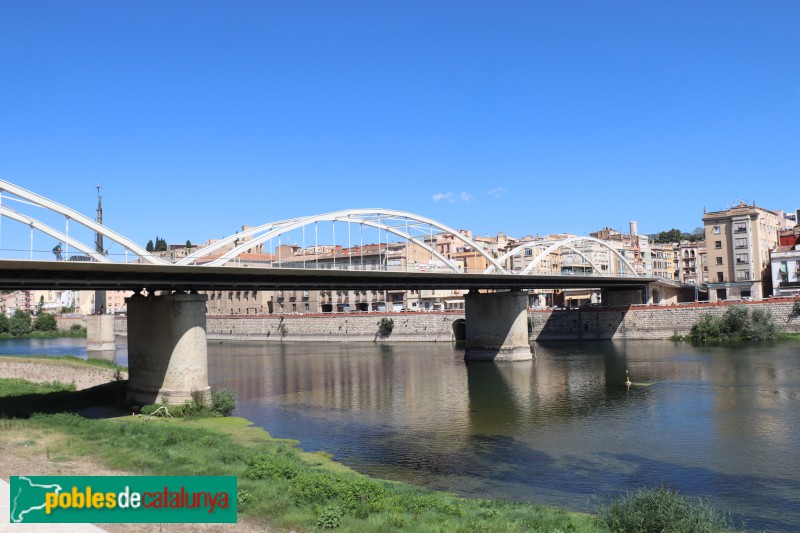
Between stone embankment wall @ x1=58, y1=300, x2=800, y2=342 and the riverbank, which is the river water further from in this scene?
stone embankment wall @ x1=58, y1=300, x2=800, y2=342

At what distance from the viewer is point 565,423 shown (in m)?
Answer: 28.3

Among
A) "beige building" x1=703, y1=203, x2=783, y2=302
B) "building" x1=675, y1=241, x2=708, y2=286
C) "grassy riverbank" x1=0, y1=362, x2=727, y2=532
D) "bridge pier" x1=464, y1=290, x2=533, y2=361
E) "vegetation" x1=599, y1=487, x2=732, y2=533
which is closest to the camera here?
"vegetation" x1=599, y1=487, x2=732, y2=533

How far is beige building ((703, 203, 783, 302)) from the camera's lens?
8256 centimetres

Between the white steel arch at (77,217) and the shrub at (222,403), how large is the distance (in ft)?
22.0

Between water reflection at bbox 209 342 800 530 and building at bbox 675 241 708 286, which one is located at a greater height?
building at bbox 675 241 708 286

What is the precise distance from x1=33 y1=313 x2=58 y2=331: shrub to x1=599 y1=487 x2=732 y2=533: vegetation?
126 metres

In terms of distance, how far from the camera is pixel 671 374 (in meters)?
42.8

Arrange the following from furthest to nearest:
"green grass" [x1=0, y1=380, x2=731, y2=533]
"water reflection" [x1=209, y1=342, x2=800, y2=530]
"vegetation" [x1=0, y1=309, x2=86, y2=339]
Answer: "vegetation" [x1=0, y1=309, x2=86, y2=339], "water reflection" [x1=209, y1=342, x2=800, y2=530], "green grass" [x1=0, y1=380, x2=731, y2=533]

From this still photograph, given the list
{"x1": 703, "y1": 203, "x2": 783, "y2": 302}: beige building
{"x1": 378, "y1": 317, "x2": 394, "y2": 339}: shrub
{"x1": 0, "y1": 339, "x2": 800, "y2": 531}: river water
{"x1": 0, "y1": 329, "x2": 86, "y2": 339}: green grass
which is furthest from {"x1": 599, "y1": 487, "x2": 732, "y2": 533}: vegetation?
{"x1": 0, "y1": 329, "x2": 86, "y2": 339}: green grass

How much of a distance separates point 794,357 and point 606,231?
86536 mm

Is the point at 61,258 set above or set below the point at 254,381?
above

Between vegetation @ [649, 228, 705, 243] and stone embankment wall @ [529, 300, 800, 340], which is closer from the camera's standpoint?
stone embankment wall @ [529, 300, 800, 340]

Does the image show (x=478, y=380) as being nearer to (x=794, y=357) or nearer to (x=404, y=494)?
(x=794, y=357)

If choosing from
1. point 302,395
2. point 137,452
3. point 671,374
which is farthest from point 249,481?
point 671,374
